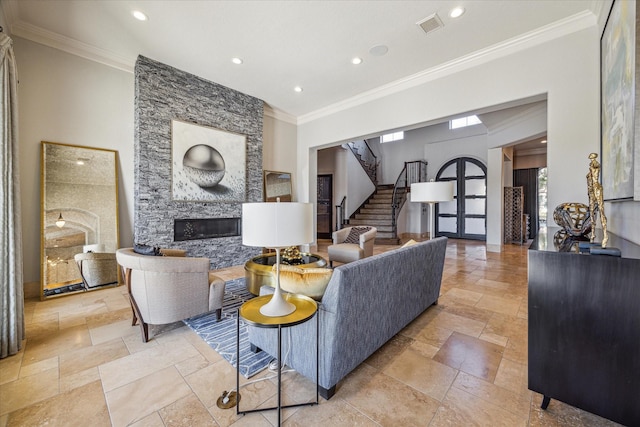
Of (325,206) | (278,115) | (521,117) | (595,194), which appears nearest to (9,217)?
(595,194)

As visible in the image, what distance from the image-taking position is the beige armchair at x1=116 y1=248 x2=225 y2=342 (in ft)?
7.54

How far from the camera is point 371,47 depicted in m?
3.61

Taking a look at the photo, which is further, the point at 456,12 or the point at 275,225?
the point at 456,12

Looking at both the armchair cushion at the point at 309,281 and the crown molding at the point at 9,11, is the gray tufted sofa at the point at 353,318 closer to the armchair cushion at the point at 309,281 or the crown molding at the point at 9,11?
the armchair cushion at the point at 309,281

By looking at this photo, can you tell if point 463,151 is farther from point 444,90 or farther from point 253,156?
point 253,156

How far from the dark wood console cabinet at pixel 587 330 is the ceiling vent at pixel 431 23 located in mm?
2958

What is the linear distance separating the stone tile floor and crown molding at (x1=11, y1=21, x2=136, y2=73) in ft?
11.8

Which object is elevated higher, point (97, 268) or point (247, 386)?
point (97, 268)

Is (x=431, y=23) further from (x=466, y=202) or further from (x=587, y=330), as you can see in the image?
(x=466, y=202)

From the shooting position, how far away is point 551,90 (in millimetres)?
3160

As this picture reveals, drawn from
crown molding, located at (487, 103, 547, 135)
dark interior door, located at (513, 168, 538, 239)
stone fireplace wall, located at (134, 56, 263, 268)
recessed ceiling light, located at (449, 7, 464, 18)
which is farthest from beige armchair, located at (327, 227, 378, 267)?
dark interior door, located at (513, 168, 538, 239)

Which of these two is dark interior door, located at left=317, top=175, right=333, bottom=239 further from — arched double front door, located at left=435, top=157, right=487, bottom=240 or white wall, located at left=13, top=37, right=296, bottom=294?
white wall, located at left=13, top=37, right=296, bottom=294

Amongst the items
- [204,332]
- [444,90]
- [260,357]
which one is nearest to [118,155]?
[204,332]

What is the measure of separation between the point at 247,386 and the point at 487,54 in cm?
488
